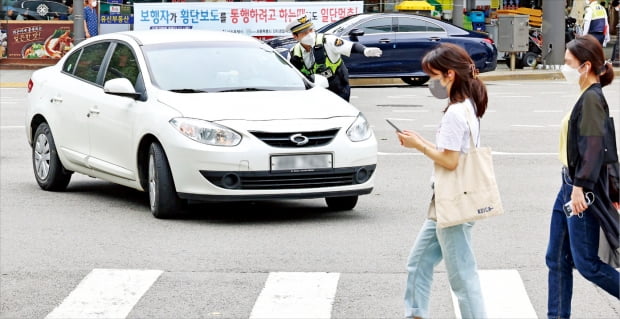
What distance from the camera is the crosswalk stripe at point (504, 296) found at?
7.63 meters

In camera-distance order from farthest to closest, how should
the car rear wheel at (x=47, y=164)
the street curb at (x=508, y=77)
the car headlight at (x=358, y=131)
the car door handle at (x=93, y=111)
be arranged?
1. the street curb at (x=508, y=77)
2. the car rear wheel at (x=47, y=164)
3. the car door handle at (x=93, y=111)
4. the car headlight at (x=358, y=131)

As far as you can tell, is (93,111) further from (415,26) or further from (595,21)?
(595,21)

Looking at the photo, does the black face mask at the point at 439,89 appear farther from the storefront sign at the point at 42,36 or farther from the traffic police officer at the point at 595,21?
the storefront sign at the point at 42,36

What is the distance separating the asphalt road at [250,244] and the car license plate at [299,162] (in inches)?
19.0

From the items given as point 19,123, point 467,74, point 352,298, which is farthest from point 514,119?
point 467,74

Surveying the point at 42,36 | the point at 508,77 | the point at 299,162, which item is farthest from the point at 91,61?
the point at 42,36

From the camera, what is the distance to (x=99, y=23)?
29.7 m

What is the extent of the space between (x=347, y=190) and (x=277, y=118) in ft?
2.76

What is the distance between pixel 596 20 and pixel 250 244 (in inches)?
712

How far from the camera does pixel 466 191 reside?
650 cm

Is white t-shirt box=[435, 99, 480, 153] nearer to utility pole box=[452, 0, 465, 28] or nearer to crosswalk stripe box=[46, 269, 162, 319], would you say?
crosswalk stripe box=[46, 269, 162, 319]

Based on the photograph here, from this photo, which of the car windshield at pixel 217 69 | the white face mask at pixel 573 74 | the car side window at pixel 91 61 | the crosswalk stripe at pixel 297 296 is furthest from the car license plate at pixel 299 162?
the white face mask at pixel 573 74

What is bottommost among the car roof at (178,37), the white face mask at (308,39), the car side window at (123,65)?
the car side window at (123,65)

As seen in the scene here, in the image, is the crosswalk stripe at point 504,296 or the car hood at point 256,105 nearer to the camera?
the crosswalk stripe at point 504,296
